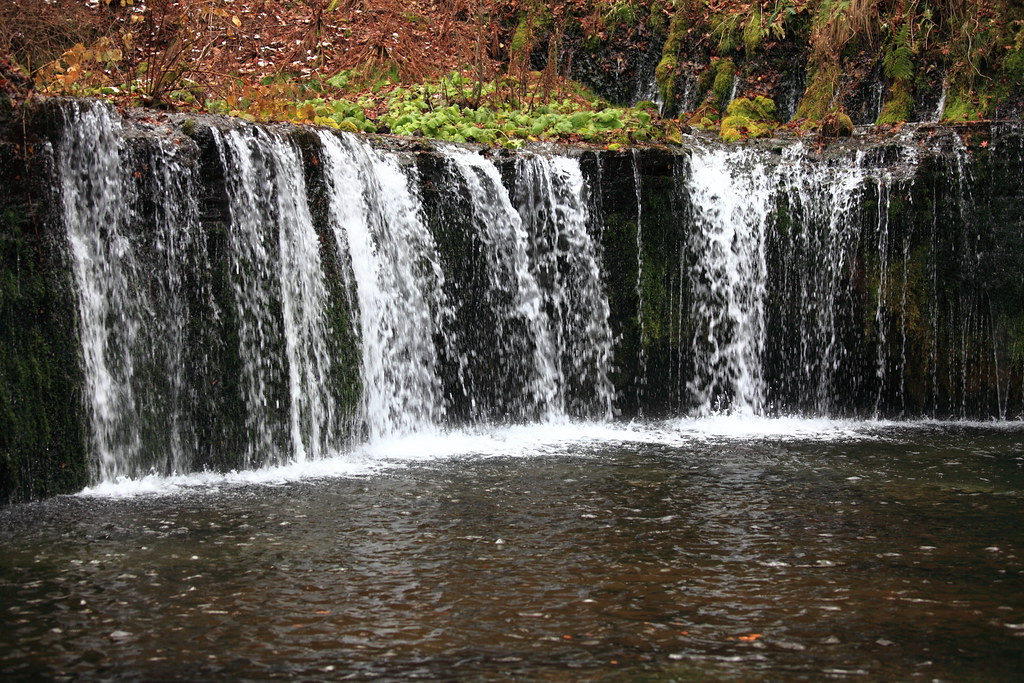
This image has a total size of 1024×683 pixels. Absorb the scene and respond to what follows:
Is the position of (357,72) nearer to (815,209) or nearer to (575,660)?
(815,209)

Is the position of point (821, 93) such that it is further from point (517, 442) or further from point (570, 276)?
point (517, 442)

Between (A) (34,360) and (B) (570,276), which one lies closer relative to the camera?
(A) (34,360)

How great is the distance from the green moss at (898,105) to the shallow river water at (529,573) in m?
6.45

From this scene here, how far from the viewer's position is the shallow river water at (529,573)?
14.2 ft

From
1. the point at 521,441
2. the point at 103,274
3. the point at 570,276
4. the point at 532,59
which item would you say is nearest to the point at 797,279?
the point at 570,276

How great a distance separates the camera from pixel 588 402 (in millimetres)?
11508

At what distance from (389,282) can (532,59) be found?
305 inches

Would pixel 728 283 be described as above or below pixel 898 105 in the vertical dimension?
below

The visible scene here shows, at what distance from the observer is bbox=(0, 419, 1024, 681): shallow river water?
14.2 ft

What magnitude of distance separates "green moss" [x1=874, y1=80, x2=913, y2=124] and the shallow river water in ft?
21.2

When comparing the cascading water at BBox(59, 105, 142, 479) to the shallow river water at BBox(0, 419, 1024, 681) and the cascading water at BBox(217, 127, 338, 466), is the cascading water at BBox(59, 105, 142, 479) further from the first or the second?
the cascading water at BBox(217, 127, 338, 466)


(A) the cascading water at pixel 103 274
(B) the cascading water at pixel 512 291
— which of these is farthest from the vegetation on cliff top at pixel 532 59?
(A) the cascading water at pixel 103 274

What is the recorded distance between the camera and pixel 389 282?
1027cm

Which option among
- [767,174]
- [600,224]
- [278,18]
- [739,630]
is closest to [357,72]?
[278,18]
